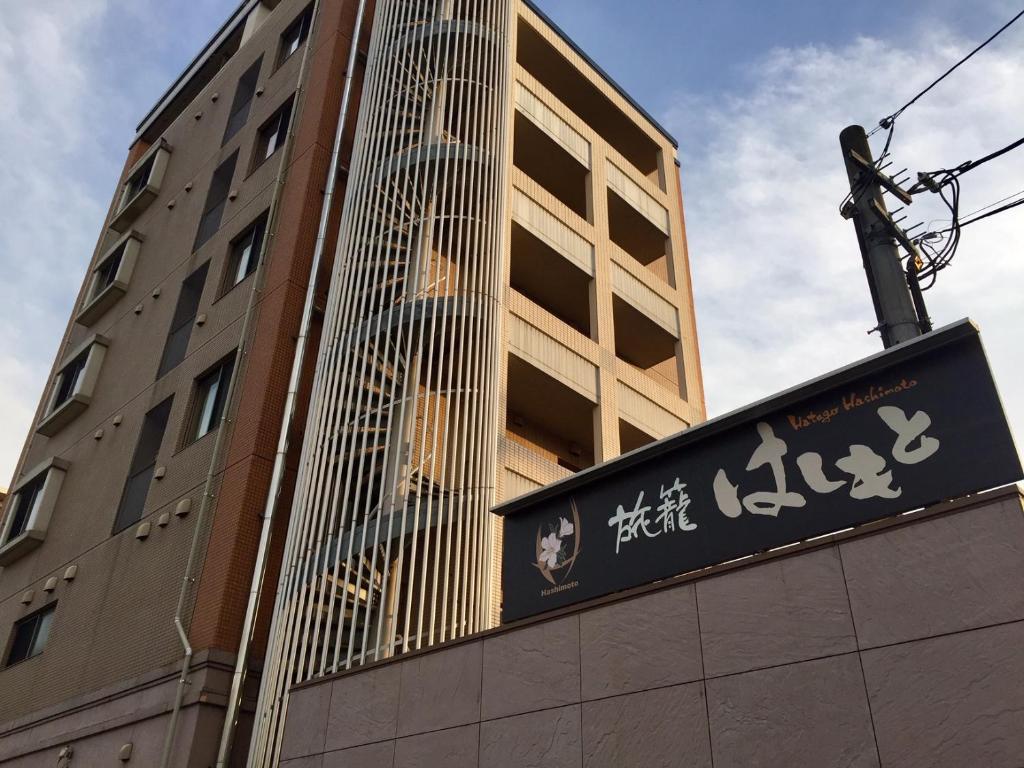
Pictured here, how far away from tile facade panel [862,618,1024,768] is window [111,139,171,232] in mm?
26634

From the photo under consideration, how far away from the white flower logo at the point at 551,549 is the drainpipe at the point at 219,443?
755 cm

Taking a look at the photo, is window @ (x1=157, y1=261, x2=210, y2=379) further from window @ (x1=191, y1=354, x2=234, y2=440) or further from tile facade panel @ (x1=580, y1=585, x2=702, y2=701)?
tile facade panel @ (x1=580, y1=585, x2=702, y2=701)

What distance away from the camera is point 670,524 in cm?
941

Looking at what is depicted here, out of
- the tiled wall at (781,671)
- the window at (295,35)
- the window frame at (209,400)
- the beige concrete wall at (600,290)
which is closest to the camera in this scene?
the tiled wall at (781,671)

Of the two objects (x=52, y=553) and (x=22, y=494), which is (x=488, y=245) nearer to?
(x=52, y=553)

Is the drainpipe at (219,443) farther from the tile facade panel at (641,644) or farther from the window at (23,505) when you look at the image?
the tile facade panel at (641,644)

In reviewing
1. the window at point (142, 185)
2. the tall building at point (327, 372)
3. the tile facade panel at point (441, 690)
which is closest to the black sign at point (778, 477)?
the tile facade panel at point (441, 690)

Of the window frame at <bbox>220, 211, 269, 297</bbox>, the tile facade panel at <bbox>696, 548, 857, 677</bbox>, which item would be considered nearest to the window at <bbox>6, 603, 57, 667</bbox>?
the window frame at <bbox>220, 211, 269, 297</bbox>

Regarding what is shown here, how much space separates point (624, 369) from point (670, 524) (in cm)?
1181

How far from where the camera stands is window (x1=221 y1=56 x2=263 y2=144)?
26097mm

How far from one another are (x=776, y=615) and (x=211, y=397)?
49.7 feet

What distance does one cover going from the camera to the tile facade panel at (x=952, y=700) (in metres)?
6.30

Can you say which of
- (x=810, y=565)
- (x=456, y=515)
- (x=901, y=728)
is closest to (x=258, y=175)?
(x=456, y=515)

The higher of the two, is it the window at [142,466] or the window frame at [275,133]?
the window frame at [275,133]
